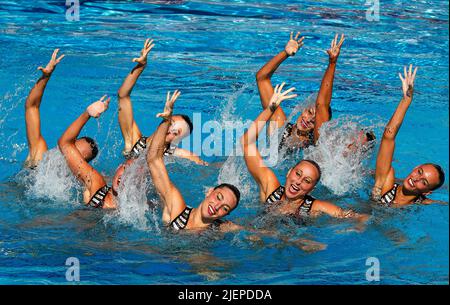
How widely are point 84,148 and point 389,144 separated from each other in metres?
2.61

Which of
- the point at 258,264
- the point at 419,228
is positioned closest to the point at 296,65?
the point at 419,228

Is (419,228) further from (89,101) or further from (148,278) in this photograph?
(89,101)

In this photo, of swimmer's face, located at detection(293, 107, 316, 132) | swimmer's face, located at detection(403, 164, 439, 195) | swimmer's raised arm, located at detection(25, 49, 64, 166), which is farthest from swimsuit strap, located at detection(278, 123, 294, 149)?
swimmer's raised arm, located at detection(25, 49, 64, 166)

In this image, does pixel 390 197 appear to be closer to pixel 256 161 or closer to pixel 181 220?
pixel 256 161

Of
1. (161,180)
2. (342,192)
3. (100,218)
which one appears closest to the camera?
(161,180)

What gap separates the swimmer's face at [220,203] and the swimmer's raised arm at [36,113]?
1910mm

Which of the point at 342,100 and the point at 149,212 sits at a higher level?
the point at 342,100

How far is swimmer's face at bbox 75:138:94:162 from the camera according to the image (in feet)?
22.5

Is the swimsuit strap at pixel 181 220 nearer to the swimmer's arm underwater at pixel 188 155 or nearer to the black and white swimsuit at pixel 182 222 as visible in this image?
the black and white swimsuit at pixel 182 222

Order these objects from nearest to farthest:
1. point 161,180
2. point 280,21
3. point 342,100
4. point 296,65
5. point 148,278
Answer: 1. point 148,278
2. point 161,180
3. point 342,100
4. point 296,65
5. point 280,21

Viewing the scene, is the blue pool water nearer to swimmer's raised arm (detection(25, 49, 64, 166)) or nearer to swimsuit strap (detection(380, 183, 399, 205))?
swimsuit strap (detection(380, 183, 399, 205))

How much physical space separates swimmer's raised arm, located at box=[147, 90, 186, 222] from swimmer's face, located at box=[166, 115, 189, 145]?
4.30ft

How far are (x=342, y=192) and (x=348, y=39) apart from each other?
13.9 ft

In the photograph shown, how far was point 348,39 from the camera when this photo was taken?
36.3 feet
